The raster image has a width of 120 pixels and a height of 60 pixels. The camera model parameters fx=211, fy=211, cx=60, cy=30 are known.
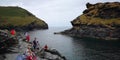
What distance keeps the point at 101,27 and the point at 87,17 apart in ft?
99.3

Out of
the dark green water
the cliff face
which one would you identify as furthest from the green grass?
the dark green water

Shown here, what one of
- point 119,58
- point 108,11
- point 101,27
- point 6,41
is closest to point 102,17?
point 108,11

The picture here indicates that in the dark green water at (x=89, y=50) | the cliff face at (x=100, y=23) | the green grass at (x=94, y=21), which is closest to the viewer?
the dark green water at (x=89, y=50)

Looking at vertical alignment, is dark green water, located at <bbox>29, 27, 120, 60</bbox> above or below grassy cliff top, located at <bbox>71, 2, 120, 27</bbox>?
below

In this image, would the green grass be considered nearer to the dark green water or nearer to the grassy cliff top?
the grassy cliff top

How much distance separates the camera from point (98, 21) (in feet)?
573

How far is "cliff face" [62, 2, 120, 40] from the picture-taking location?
156 m

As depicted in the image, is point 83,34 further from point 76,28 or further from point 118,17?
point 118,17

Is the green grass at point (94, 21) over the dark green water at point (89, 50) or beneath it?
over

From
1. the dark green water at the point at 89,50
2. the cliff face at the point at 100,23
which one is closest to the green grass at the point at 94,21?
the cliff face at the point at 100,23

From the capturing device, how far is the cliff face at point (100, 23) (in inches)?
6122

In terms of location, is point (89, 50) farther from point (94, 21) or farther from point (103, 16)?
point (103, 16)

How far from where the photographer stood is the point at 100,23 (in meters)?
169

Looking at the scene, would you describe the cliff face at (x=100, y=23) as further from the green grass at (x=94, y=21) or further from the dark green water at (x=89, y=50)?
the dark green water at (x=89, y=50)
